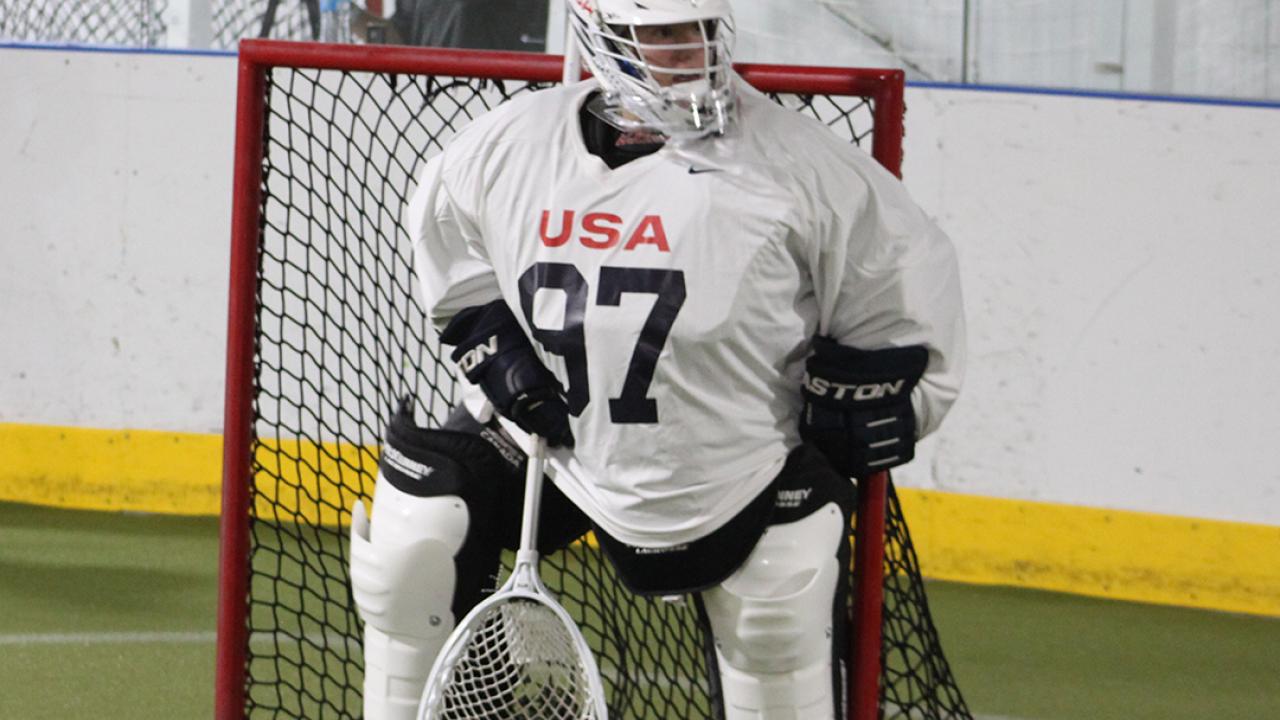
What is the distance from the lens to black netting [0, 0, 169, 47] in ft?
15.7

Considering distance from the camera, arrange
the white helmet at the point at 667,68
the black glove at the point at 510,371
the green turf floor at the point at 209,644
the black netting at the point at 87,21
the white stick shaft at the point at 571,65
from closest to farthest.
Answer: the white helmet at the point at 667,68 < the black glove at the point at 510,371 < the white stick shaft at the point at 571,65 < the green turf floor at the point at 209,644 < the black netting at the point at 87,21

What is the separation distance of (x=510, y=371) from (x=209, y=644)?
177cm

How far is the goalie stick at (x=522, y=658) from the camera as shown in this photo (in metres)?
2.24

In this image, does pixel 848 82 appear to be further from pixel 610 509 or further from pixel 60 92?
pixel 60 92

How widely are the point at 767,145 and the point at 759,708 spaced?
0.72 meters

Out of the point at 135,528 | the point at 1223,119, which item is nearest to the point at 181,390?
the point at 135,528

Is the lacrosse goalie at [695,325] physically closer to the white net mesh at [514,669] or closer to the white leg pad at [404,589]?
the white leg pad at [404,589]

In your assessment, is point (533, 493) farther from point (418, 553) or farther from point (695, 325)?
point (695, 325)

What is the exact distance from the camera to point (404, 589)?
234 cm

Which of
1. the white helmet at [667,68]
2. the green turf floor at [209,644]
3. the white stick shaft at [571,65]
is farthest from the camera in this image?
the green turf floor at [209,644]

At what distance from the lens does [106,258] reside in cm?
483

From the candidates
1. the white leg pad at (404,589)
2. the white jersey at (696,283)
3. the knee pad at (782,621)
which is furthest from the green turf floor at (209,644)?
the white jersey at (696,283)

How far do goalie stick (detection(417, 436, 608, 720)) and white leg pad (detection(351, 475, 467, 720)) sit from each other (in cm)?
5

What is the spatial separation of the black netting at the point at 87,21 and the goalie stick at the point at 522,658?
9.54 feet
